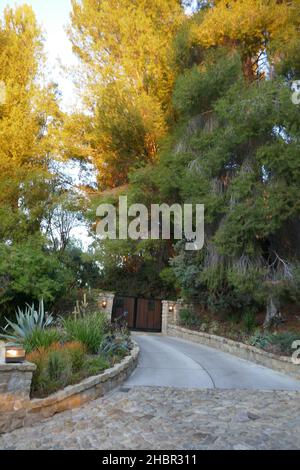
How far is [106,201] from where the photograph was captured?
15023mm

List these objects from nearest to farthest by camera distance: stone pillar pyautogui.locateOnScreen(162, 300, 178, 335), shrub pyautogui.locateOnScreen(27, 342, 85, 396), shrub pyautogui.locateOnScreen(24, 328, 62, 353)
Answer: shrub pyautogui.locateOnScreen(27, 342, 85, 396) < shrub pyautogui.locateOnScreen(24, 328, 62, 353) < stone pillar pyautogui.locateOnScreen(162, 300, 178, 335)

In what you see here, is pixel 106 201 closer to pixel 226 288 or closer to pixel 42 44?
pixel 226 288

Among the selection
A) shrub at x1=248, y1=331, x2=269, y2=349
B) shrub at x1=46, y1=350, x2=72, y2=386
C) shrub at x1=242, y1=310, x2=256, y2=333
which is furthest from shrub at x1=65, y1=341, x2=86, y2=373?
shrub at x1=242, y1=310, x2=256, y2=333

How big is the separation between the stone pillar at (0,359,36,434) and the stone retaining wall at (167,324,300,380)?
208 inches

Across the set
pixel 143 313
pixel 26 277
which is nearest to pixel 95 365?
pixel 26 277

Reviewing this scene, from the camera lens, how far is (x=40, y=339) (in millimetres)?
6184

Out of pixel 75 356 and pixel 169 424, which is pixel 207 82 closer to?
pixel 75 356

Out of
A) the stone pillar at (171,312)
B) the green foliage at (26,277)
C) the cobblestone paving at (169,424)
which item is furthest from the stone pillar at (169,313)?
the cobblestone paving at (169,424)

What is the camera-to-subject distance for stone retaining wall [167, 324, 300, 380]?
784 centimetres

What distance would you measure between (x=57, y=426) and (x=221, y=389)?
2.88 m

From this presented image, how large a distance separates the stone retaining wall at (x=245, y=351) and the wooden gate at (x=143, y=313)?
2.93 meters

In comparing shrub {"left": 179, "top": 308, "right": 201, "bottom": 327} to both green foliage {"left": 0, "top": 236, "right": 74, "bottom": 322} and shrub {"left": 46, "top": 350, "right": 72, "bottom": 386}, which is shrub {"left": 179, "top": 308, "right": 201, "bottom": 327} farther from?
shrub {"left": 46, "top": 350, "right": 72, "bottom": 386}

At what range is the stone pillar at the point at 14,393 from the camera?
4.57m
